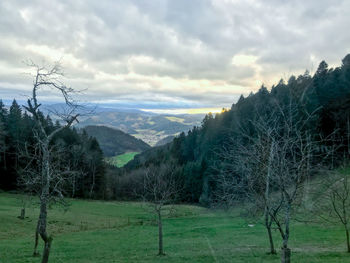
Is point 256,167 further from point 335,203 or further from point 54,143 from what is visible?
point 54,143

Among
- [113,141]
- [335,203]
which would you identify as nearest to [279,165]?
[335,203]

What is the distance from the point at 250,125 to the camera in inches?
2269

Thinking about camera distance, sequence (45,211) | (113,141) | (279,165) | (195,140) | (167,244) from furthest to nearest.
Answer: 1. (113,141)
2. (195,140)
3. (167,244)
4. (45,211)
5. (279,165)

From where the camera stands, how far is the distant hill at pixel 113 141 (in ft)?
528

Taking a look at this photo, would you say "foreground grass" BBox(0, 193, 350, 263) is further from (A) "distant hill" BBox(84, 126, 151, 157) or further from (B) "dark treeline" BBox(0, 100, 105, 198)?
(A) "distant hill" BBox(84, 126, 151, 157)

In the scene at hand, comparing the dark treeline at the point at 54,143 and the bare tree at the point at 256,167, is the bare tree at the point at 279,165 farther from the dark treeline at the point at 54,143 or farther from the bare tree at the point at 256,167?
the dark treeline at the point at 54,143

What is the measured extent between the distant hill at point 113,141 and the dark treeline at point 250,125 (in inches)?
2767

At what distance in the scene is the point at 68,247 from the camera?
2117cm

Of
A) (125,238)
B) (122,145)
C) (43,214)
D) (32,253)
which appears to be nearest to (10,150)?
(125,238)

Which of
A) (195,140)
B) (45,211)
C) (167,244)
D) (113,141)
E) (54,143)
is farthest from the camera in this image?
(113,141)

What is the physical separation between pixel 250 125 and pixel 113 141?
12346 cm

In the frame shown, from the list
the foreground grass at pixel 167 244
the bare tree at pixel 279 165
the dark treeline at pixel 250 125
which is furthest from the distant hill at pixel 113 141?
the bare tree at pixel 279 165

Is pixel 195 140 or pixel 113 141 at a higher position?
pixel 113 141

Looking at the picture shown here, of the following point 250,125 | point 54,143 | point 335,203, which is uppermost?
point 250,125
